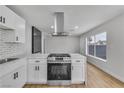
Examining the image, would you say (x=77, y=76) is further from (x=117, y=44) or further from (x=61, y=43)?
(x=61, y=43)

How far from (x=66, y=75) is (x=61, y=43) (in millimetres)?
7350

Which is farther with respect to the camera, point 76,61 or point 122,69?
point 122,69

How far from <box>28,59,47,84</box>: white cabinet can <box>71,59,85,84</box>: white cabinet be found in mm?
879

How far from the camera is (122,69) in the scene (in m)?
3.62

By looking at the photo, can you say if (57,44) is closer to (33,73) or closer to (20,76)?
(33,73)

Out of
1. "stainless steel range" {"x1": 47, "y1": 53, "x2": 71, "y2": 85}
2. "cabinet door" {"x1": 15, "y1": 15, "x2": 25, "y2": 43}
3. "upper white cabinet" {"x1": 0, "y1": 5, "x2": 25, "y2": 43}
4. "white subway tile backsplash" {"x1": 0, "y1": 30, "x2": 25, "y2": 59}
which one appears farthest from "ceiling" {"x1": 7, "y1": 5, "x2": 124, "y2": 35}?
"stainless steel range" {"x1": 47, "y1": 53, "x2": 71, "y2": 85}

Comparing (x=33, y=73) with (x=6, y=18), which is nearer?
(x=6, y=18)

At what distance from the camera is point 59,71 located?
336 cm

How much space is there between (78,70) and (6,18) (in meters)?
2.38

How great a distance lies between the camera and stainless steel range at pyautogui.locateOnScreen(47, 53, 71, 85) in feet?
11.0

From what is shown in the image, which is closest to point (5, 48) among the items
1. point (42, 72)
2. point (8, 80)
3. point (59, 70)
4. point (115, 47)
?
point (8, 80)

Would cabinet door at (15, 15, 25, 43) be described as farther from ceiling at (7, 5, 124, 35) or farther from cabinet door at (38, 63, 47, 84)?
cabinet door at (38, 63, 47, 84)
